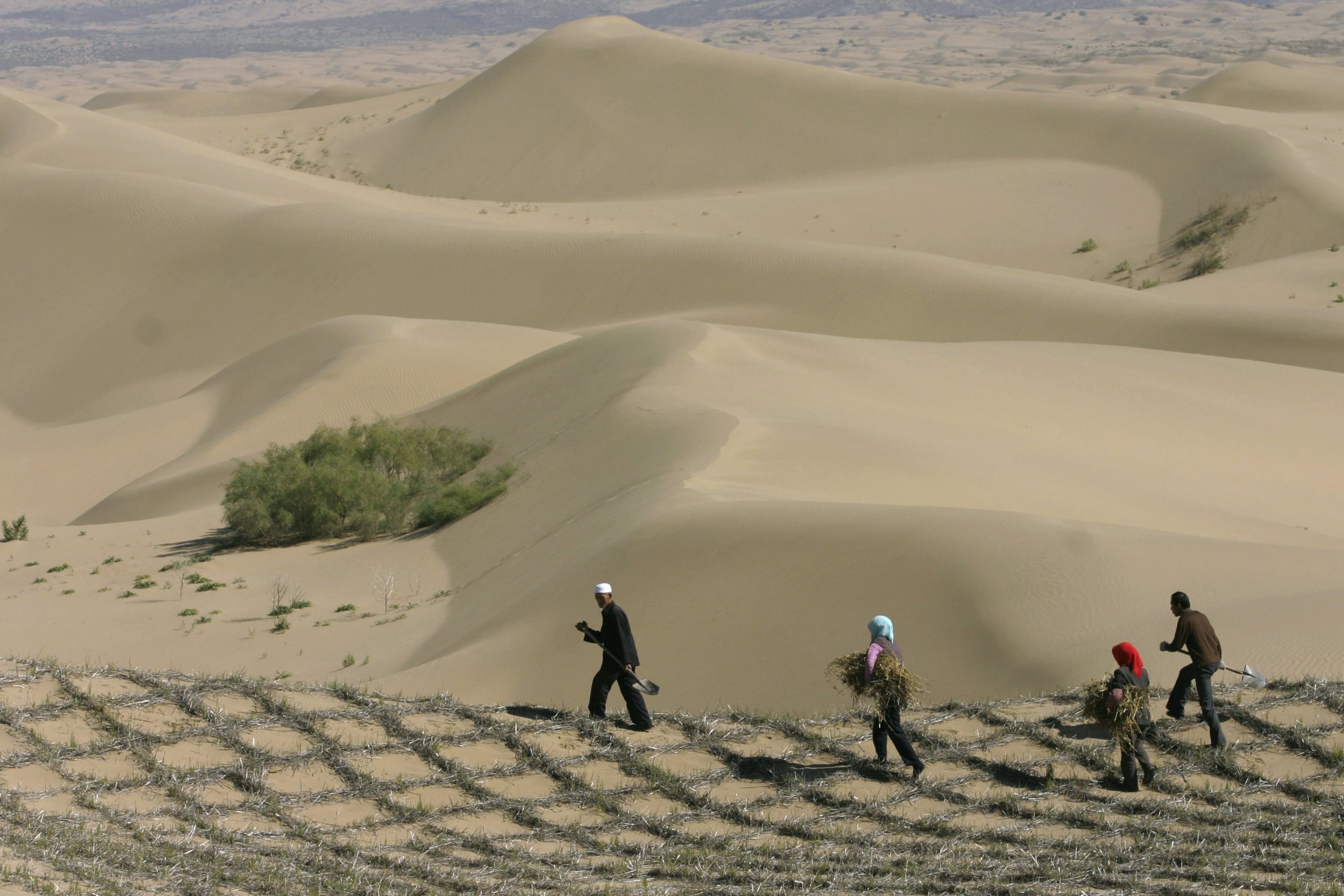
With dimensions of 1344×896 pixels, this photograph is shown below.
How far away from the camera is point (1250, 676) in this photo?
891 cm

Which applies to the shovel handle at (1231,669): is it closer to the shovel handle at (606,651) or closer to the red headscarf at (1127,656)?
the red headscarf at (1127,656)

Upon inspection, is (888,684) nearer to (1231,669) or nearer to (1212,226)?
(1231,669)

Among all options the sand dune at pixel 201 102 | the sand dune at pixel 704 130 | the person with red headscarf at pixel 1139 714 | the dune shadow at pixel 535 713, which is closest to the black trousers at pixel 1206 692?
the person with red headscarf at pixel 1139 714

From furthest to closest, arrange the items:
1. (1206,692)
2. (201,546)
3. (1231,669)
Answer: (201,546)
(1231,669)
(1206,692)

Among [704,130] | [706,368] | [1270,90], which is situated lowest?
[706,368]

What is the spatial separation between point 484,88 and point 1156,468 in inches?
2194

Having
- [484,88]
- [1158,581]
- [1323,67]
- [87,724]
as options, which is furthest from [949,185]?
[1323,67]

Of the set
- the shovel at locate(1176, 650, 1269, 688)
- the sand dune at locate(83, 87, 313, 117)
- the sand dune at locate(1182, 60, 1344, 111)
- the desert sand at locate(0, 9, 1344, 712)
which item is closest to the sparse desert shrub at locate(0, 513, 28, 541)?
the desert sand at locate(0, 9, 1344, 712)

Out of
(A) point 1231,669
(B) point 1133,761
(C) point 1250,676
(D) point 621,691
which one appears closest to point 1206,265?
(C) point 1250,676

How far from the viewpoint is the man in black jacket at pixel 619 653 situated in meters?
9.09

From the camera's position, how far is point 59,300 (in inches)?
1544

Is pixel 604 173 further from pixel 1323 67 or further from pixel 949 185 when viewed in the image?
pixel 1323 67

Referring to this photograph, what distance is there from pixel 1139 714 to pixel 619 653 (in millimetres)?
3376

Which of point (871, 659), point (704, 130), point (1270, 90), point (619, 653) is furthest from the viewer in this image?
point (1270, 90)
